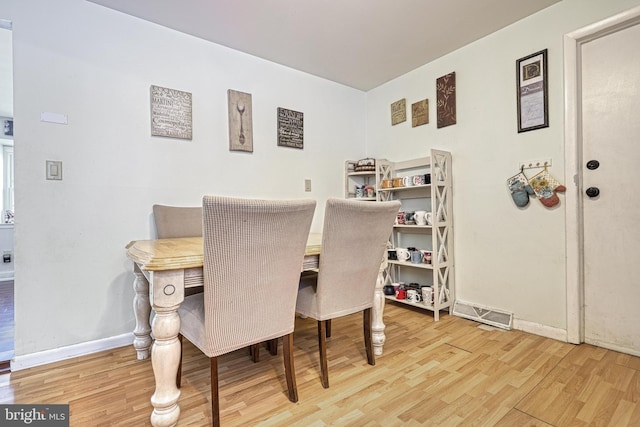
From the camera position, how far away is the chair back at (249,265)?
987 millimetres

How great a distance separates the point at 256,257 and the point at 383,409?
0.86m

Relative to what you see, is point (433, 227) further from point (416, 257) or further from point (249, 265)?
point (249, 265)

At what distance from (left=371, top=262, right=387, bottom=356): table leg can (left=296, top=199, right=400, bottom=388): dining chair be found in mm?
74

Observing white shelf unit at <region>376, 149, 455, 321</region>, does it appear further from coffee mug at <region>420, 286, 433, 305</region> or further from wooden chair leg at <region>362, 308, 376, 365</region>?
wooden chair leg at <region>362, 308, 376, 365</region>

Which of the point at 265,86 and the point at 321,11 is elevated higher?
the point at 321,11

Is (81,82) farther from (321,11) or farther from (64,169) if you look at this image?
(321,11)

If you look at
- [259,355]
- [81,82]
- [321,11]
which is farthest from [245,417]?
[321,11]

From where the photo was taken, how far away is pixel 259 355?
1736mm

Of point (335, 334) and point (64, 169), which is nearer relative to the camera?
point (64, 169)

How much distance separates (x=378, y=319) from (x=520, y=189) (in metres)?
1.37

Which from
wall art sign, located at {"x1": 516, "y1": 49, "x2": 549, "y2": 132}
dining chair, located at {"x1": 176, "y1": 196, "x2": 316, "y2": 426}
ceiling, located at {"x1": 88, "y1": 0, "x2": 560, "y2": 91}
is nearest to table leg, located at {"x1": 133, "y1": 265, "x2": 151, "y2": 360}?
dining chair, located at {"x1": 176, "y1": 196, "x2": 316, "y2": 426}

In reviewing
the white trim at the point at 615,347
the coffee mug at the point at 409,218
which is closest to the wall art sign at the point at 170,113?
the coffee mug at the point at 409,218

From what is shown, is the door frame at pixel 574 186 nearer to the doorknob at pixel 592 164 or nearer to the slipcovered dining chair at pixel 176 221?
the doorknob at pixel 592 164

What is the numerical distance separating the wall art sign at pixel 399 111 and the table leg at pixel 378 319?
180 cm
